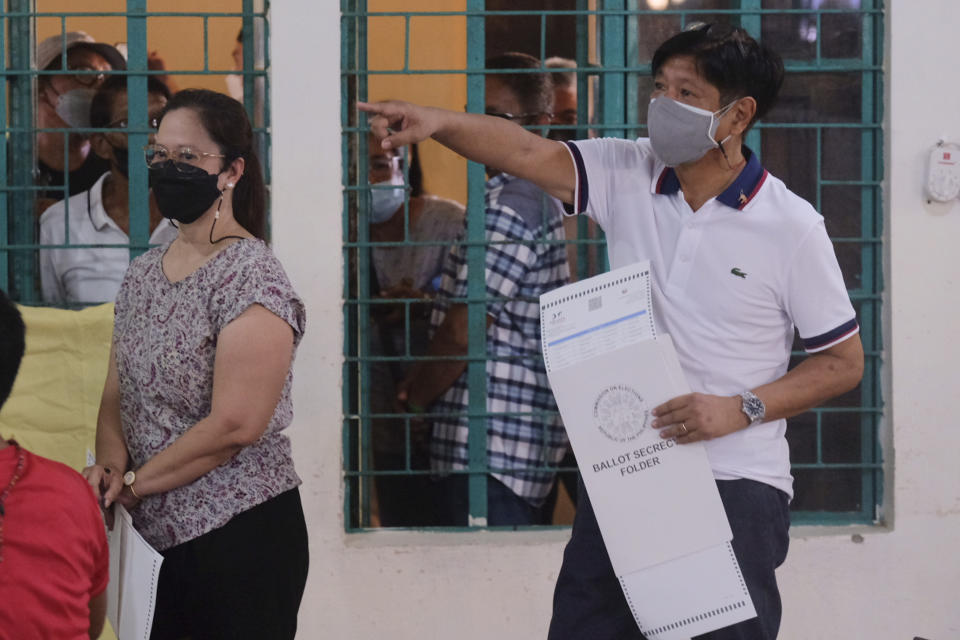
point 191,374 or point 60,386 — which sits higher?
point 191,374

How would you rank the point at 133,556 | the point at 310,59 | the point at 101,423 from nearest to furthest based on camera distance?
1. the point at 133,556
2. the point at 101,423
3. the point at 310,59

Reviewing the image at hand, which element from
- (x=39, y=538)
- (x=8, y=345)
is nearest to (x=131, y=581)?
(x=39, y=538)

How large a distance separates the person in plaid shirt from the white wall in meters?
0.23

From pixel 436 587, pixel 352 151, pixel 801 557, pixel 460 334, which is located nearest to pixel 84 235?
pixel 352 151

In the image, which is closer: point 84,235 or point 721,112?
point 721,112

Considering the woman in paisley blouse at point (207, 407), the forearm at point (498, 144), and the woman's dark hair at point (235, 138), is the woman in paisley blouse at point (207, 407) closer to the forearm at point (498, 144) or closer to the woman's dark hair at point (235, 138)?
the woman's dark hair at point (235, 138)

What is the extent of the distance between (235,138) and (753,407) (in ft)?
4.13

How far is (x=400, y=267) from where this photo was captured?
3.99 m

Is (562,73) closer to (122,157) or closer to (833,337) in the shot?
(122,157)

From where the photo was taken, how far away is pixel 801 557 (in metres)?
3.90

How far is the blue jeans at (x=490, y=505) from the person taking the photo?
398cm

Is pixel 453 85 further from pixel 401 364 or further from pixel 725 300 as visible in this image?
pixel 725 300

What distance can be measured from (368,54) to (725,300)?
6.76 feet

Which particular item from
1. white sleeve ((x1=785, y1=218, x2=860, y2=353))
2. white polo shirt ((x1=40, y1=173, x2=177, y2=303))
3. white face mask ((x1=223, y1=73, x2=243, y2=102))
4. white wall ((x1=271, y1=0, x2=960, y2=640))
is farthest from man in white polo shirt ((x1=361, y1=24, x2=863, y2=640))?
white polo shirt ((x1=40, y1=173, x2=177, y2=303))
